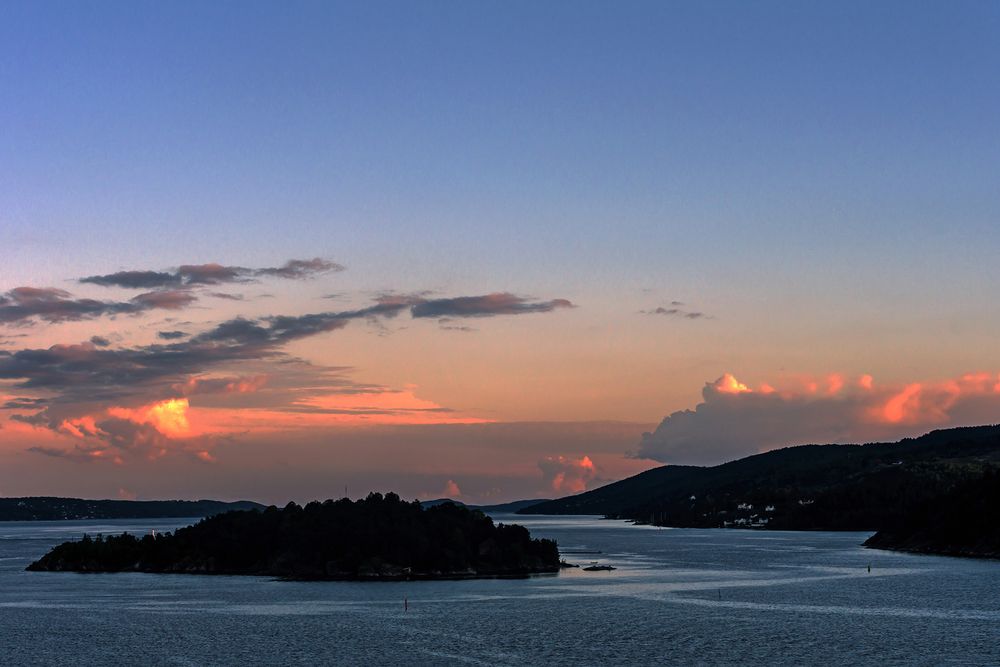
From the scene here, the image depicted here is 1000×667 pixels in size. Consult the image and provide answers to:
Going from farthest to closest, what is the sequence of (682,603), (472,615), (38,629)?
(682,603), (472,615), (38,629)

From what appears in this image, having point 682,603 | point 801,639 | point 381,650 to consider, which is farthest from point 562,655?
point 682,603

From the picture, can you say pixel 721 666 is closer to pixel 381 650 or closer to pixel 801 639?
pixel 801 639

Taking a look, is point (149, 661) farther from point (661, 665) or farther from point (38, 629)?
point (661, 665)

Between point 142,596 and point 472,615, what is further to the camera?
point 142,596

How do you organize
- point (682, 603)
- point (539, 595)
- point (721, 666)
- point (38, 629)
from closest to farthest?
point (721, 666) < point (38, 629) < point (682, 603) < point (539, 595)

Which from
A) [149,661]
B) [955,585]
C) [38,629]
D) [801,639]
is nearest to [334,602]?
[38,629]

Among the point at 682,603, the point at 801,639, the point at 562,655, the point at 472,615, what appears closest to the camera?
the point at 562,655
